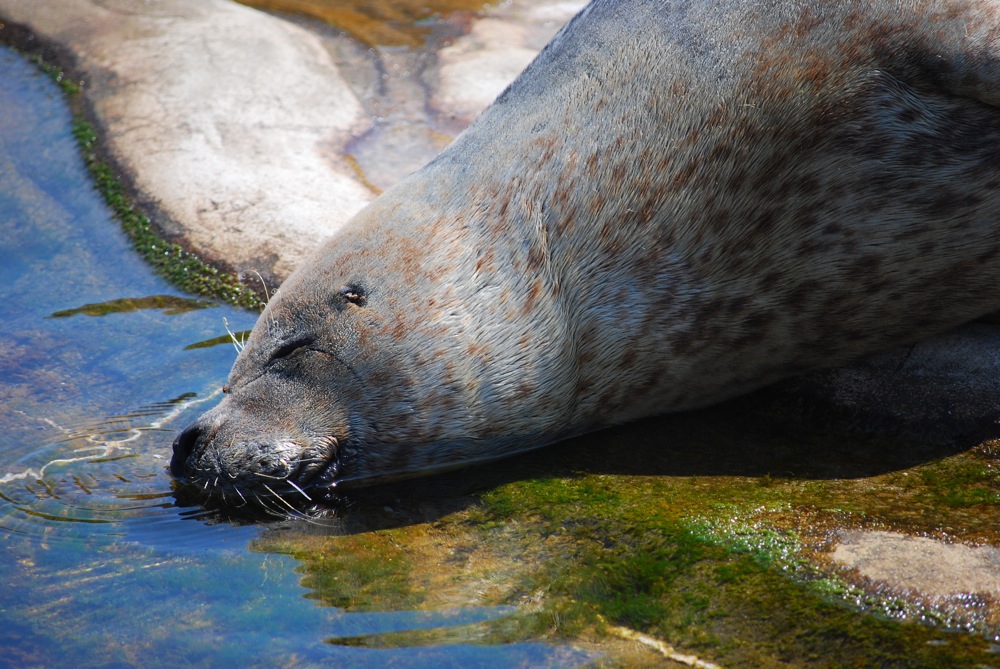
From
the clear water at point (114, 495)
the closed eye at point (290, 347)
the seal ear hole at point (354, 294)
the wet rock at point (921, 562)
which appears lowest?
the clear water at point (114, 495)

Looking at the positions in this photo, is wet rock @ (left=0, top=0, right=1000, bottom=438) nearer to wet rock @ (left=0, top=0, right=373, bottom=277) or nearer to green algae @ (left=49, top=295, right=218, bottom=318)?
wet rock @ (left=0, top=0, right=373, bottom=277)

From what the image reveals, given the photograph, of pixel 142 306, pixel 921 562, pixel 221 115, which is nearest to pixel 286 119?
pixel 221 115

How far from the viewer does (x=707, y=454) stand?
3.68 meters

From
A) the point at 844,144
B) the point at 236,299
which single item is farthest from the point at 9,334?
the point at 844,144

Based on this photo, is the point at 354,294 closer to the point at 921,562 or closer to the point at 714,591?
the point at 714,591

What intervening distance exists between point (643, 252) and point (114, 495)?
1890 mm

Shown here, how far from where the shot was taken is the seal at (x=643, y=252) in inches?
139

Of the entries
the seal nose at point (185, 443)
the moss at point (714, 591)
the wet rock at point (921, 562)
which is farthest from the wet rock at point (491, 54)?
the wet rock at point (921, 562)

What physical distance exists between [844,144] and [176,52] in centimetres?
450

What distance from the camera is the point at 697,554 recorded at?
311 cm

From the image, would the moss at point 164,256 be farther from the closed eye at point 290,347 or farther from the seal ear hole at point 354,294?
the seal ear hole at point 354,294

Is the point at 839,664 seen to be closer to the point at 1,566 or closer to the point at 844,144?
the point at 844,144

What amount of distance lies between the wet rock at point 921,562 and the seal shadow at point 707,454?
46 cm

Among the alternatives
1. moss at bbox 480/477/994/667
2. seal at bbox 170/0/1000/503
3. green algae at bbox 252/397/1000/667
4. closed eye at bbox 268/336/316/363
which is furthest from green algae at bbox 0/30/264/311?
moss at bbox 480/477/994/667
